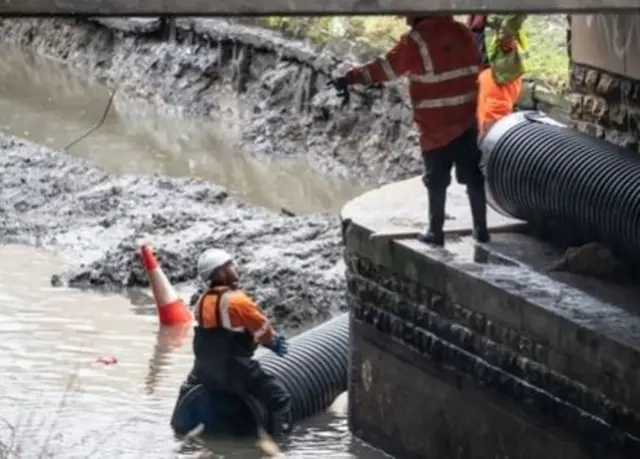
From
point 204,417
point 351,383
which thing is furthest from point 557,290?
point 204,417

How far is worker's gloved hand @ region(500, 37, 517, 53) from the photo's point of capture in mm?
11266

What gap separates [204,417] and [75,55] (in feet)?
57.3

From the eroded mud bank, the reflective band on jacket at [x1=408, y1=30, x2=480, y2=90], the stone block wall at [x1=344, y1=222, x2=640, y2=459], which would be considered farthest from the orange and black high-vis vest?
the eroded mud bank

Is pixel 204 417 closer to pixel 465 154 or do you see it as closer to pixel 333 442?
pixel 333 442

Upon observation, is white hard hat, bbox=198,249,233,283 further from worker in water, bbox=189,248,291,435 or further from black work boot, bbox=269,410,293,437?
black work boot, bbox=269,410,293,437

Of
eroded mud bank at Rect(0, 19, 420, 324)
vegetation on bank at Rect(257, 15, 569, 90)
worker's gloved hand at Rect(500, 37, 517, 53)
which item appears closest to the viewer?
worker's gloved hand at Rect(500, 37, 517, 53)

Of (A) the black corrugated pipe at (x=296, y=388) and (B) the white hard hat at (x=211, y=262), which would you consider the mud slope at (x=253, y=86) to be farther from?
(B) the white hard hat at (x=211, y=262)

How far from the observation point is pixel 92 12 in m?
6.71

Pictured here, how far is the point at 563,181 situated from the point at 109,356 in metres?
4.19

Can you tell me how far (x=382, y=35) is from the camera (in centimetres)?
1898

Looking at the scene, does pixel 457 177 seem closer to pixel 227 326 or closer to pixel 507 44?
pixel 227 326

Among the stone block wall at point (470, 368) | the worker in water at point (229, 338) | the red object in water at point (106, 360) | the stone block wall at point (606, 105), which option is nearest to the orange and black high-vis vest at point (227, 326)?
the worker in water at point (229, 338)

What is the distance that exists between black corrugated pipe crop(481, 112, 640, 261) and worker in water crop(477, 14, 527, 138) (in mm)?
533

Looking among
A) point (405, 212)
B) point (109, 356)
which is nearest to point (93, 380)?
point (109, 356)
